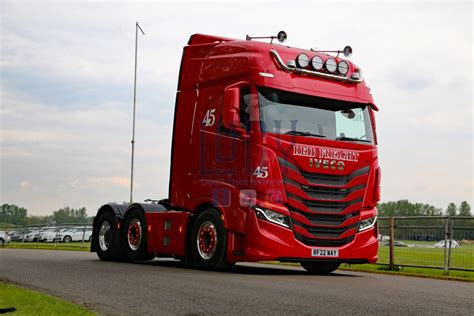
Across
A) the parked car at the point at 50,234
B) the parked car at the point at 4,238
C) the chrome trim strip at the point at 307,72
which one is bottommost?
the parked car at the point at 4,238

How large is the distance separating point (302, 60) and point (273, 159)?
2115mm

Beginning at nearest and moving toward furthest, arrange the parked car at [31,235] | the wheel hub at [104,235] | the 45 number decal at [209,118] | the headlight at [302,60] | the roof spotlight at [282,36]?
the headlight at [302,60] → the 45 number decal at [209,118] → the roof spotlight at [282,36] → the wheel hub at [104,235] → the parked car at [31,235]

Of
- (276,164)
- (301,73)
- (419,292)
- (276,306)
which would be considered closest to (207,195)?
(276,164)

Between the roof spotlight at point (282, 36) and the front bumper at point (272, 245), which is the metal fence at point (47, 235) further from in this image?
the front bumper at point (272, 245)

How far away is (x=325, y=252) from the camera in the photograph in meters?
12.7

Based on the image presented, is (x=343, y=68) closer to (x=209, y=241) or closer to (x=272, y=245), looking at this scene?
(x=272, y=245)

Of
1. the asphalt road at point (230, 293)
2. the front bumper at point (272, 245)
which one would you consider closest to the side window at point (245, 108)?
the front bumper at point (272, 245)

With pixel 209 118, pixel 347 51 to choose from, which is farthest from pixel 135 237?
pixel 347 51

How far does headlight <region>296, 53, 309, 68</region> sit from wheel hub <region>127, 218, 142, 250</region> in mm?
5428

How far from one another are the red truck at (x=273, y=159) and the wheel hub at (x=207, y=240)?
19 millimetres

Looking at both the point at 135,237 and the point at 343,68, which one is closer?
the point at 343,68

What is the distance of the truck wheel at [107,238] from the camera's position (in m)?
17.0

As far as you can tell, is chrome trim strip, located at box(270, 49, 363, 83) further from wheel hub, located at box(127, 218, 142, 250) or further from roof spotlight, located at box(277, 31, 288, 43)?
wheel hub, located at box(127, 218, 142, 250)

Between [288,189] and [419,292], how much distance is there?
10.1ft
